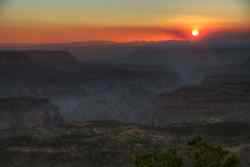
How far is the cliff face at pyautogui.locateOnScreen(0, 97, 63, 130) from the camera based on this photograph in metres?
162

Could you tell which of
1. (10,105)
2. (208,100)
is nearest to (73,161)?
(10,105)

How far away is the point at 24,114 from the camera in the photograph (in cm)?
16225

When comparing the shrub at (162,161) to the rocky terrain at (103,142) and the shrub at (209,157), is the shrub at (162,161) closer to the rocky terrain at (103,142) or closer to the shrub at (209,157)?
the shrub at (209,157)

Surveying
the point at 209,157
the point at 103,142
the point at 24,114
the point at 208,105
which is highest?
the point at 208,105

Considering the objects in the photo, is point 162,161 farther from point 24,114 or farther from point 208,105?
point 208,105

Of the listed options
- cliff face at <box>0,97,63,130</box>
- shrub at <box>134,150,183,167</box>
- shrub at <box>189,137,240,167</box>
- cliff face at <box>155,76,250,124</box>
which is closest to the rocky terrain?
cliff face at <box>155,76,250,124</box>

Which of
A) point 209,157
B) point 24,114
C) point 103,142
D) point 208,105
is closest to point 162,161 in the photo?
point 209,157

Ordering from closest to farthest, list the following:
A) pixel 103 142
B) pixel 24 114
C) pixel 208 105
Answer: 1. pixel 103 142
2. pixel 24 114
3. pixel 208 105

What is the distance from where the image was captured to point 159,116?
584 feet

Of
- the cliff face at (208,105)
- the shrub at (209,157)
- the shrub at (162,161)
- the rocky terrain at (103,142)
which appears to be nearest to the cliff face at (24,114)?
the rocky terrain at (103,142)

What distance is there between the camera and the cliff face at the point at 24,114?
162 m

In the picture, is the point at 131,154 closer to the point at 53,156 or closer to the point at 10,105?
the point at 53,156

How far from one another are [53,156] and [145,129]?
3594 centimetres

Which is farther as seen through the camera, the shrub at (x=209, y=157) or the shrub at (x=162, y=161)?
the shrub at (x=209, y=157)
